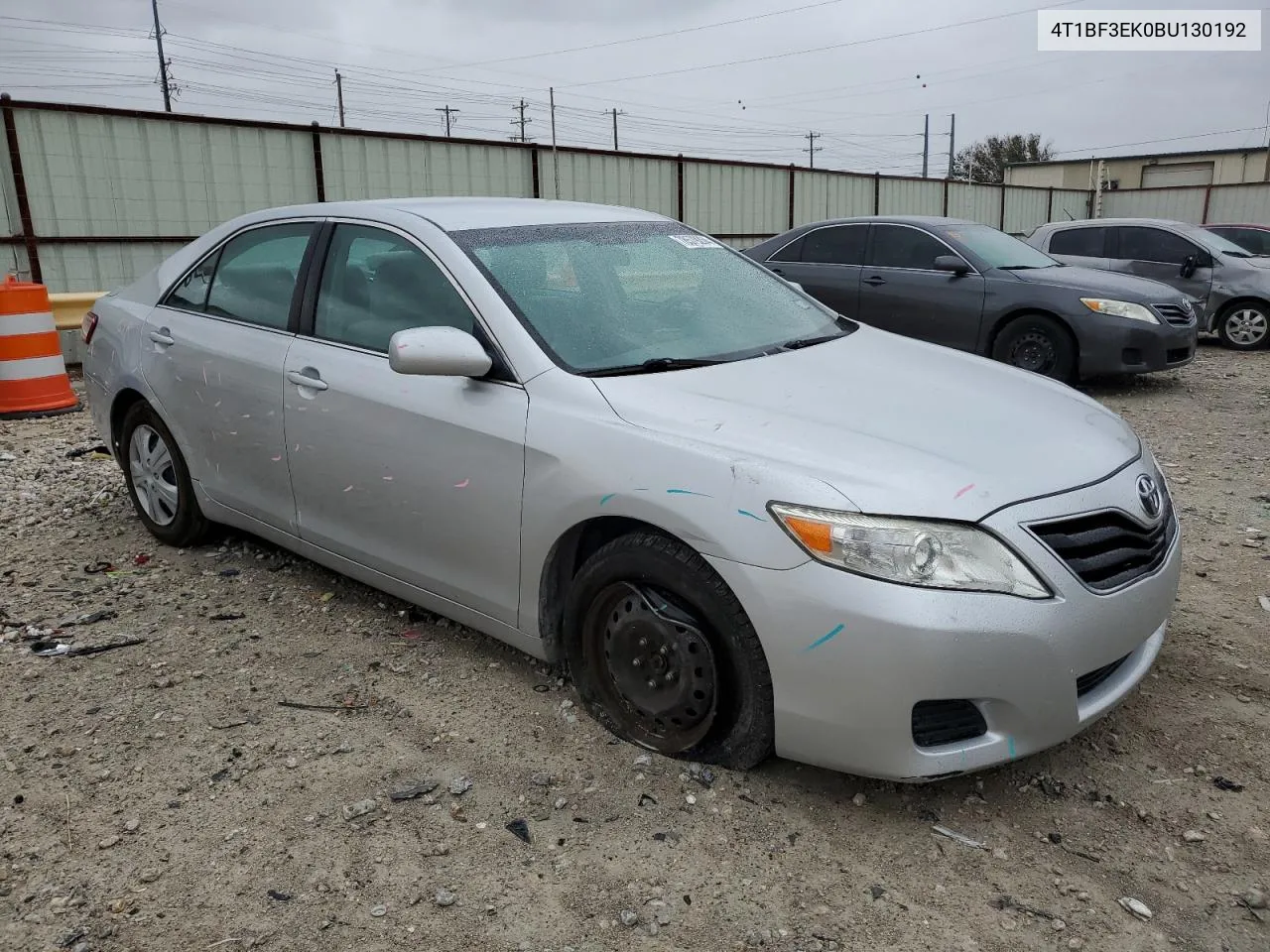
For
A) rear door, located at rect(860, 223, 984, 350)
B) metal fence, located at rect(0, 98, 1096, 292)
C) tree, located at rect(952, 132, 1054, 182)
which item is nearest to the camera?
rear door, located at rect(860, 223, 984, 350)

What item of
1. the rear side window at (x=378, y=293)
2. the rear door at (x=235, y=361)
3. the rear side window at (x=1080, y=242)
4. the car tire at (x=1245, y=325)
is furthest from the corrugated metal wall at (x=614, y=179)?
the rear side window at (x=378, y=293)

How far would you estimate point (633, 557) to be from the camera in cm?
281

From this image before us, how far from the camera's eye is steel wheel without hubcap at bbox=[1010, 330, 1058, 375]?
28.8ft

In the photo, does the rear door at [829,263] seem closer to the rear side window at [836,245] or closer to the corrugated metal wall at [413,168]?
the rear side window at [836,245]

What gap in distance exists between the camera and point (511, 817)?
275 cm

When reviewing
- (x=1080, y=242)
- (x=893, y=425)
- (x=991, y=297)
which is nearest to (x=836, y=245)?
(x=991, y=297)

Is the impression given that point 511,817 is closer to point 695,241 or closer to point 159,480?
point 695,241

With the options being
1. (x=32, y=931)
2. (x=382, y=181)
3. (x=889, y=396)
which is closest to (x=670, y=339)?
(x=889, y=396)

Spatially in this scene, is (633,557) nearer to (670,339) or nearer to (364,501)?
(670,339)

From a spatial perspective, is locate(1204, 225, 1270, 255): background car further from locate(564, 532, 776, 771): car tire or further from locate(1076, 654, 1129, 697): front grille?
locate(564, 532, 776, 771): car tire

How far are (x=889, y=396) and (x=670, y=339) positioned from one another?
0.74m

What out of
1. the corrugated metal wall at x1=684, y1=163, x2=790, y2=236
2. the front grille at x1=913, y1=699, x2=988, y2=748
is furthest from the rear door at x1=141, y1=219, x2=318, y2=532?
the corrugated metal wall at x1=684, y1=163, x2=790, y2=236

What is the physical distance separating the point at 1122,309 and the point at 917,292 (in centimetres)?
171

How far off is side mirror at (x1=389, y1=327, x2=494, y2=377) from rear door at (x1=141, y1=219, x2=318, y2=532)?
3.28 ft
